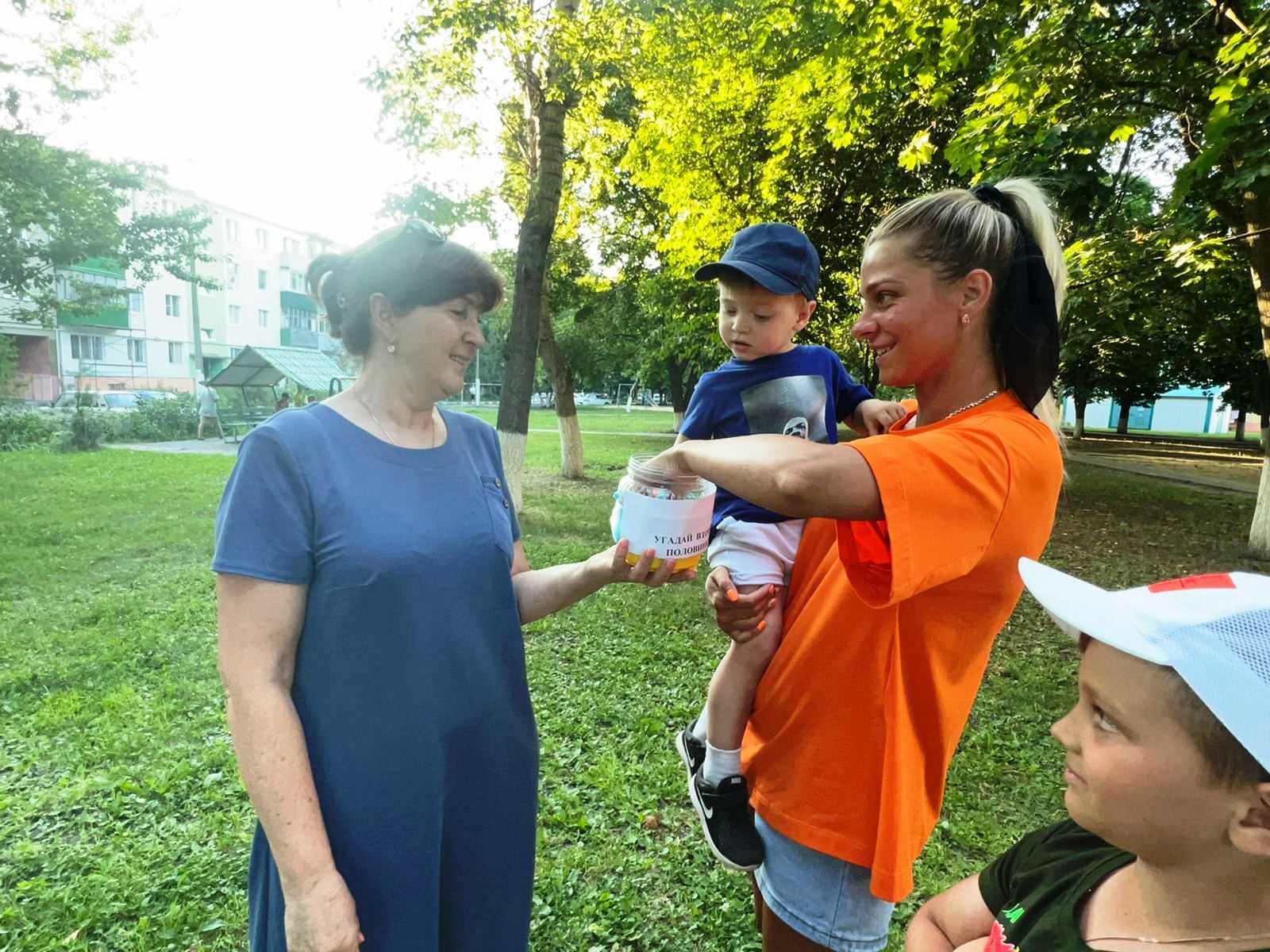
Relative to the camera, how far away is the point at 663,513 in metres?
1.62

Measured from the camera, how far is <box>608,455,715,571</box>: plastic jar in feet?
5.29

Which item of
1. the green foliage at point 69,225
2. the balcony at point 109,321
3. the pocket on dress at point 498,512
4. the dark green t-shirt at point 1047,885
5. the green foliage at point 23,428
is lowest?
the green foliage at point 23,428

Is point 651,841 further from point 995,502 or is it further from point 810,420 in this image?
point 995,502

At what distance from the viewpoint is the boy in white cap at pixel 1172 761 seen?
0.93 meters

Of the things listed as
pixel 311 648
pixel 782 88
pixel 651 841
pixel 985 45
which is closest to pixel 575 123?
pixel 782 88

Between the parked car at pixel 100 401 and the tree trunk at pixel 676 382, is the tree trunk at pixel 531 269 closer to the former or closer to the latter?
the parked car at pixel 100 401

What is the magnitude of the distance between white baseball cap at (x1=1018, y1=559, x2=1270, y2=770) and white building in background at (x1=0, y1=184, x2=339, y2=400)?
92.3ft

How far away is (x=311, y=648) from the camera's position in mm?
1473

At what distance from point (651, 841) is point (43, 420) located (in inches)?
828

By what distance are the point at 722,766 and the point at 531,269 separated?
28.1 feet

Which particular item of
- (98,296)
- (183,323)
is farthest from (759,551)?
(183,323)

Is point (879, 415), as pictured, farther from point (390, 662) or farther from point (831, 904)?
point (390, 662)

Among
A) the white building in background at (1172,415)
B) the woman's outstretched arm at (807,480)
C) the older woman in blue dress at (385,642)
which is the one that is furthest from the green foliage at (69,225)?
the white building in background at (1172,415)

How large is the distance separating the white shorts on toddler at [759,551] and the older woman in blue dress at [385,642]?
314mm
